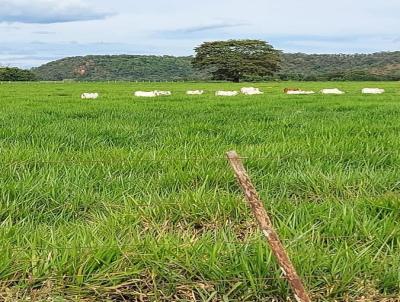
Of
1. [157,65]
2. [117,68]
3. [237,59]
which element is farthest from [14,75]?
[157,65]

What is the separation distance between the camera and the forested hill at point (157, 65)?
3482 inches

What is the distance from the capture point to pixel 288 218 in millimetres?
2971

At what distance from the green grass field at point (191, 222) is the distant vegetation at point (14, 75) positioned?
67.9 metres

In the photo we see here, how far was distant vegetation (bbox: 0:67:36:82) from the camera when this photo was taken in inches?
2709

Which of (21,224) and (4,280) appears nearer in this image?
(4,280)

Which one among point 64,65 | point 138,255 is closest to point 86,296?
point 138,255

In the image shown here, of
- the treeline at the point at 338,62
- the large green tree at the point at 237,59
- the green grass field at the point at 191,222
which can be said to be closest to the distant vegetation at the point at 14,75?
the large green tree at the point at 237,59

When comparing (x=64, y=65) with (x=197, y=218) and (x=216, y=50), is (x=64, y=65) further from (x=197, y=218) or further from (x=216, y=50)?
(x=197, y=218)

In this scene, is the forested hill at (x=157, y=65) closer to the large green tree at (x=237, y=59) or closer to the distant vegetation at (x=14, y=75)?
the distant vegetation at (x=14, y=75)

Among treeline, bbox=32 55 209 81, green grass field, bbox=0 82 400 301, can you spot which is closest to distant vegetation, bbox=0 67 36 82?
treeline, bbox=32 55 209 81

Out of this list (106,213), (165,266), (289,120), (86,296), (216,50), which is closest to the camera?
(86,296)

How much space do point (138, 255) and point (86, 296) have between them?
13.0 inches

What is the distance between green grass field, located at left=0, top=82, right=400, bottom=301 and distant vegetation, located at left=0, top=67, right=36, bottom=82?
67.9m

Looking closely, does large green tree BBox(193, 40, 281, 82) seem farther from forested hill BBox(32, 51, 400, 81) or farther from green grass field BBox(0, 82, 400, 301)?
green grass field BBox(0, 82, 400, 301)
